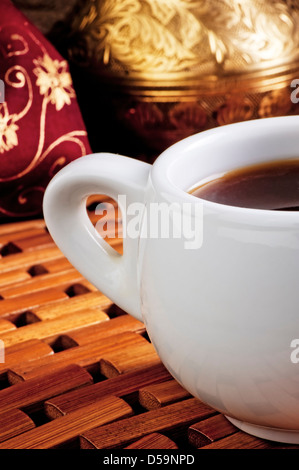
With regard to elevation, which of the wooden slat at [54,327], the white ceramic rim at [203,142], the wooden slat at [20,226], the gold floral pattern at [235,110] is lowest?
the wooden slat at [20,226]

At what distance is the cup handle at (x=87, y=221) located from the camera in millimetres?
385

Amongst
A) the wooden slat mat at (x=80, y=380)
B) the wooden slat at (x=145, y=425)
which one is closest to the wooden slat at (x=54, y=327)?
the wooden slat mat at (x=80, y=380)

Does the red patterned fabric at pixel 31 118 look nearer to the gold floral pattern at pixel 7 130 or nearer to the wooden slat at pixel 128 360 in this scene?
the gold floral pattern at pixel 7 130

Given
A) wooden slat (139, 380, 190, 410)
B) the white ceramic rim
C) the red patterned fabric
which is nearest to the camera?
the white ceramic rim

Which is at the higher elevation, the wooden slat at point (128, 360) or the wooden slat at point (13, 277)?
the wooden slat at point (13, 277)

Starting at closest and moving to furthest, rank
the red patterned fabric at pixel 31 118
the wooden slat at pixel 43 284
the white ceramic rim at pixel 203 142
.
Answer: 1. the white ceramic rim at pixel 203 142
2. the wooden slat at pixel 43 284
3. the red patterned fabric at pixel 31 118

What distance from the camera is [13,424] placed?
0.41 meters

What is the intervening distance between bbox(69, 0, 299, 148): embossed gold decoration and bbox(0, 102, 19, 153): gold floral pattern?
0.32ft

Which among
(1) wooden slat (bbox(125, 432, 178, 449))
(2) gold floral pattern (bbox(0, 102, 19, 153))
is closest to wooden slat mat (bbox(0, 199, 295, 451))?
(1) wooden slat (bbox(125, 432, 178, 449))

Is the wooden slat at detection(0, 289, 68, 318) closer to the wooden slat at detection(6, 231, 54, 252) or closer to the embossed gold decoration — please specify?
the wooden slat at detection(6, 231, 54, 252)

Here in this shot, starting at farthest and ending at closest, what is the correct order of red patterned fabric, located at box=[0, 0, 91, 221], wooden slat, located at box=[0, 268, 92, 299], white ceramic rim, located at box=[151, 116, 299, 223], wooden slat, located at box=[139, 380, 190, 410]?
red patterned fabric, located at box=[0, 0, 91, 221]
wooden slat, located at box=[0, 268, 92, 299]
wooden slat, located at box=[139, 380, 190, 410]
white ceramic rim, located at box=[151, 116, 299, 223]

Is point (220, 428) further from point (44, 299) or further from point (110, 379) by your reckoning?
point (44, 299)

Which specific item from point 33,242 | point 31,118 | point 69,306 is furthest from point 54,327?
point 31,118

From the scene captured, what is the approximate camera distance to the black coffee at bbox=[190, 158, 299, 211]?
16.1 inches
